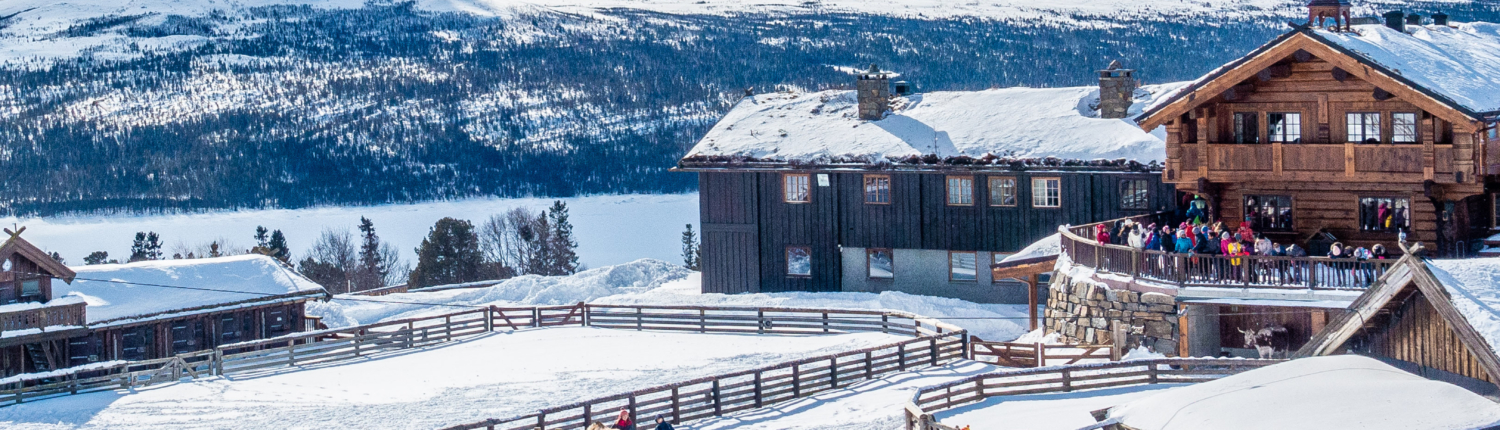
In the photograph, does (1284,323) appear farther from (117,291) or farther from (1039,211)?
(117,291)

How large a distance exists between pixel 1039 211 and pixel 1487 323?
23856 millimetres

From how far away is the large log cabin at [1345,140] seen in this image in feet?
94.7

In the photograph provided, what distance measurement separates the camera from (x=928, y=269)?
133 ft

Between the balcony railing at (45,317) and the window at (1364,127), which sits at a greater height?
the window at (1364,127)

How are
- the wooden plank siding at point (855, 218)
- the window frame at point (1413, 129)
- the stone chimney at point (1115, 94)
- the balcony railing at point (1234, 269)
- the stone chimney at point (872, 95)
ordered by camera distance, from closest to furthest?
the balcony railing at point (1234, 269)
the window frame at point (1413, 129)
the wooden plank siding at point (855, 218)
the stone chimney at point (1115, 94)
the stone chimney at point (872, 95)

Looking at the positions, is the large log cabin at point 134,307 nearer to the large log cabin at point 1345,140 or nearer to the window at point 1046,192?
the window at point 1046,192

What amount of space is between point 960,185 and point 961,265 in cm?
209

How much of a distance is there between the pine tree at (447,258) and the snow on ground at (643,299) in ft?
68.9

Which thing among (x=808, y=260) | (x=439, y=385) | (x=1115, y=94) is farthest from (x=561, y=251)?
(x=439, y=385)

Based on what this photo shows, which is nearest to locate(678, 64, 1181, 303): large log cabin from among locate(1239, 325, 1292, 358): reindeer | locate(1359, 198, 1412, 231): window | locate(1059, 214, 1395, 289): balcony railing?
locate(1359, 198, 1412, 231): window

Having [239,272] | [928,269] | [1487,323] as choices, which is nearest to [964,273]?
[928,269]

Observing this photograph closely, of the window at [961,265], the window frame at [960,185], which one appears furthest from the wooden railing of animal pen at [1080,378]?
the window frame at [960,185]

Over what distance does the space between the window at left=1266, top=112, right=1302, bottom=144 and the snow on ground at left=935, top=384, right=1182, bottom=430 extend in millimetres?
7465

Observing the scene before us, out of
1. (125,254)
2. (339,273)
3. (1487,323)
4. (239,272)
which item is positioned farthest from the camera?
(125,254)
